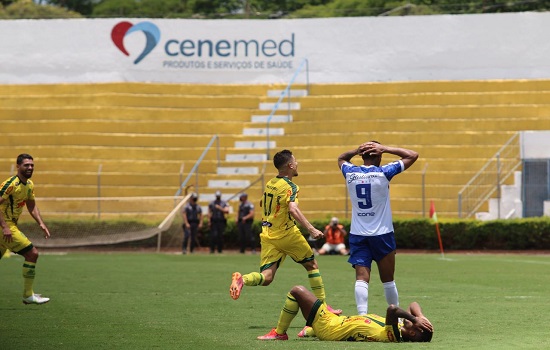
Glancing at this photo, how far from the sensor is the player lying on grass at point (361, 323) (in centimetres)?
1191

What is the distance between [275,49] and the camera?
1951 inches

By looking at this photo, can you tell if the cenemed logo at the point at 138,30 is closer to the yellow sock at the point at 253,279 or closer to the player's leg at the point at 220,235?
the player's leg at the point at 220,235

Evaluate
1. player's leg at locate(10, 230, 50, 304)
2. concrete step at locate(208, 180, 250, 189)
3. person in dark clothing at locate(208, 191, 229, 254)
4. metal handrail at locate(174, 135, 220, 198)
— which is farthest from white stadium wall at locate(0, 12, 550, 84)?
player's leg at locate(10, 230, 50, 304)

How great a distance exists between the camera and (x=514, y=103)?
146ft

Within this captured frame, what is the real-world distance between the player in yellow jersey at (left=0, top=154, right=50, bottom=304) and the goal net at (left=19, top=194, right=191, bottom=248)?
805 inches

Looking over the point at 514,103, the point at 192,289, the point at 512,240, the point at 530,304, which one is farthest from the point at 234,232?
the point at 530,304

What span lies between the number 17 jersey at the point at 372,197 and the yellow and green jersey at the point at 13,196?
6428mm

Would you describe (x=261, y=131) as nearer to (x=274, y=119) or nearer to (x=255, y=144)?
(x=274, y=119)

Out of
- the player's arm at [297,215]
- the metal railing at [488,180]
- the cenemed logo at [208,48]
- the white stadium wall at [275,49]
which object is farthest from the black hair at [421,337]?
the cenemed logo at [208,48]


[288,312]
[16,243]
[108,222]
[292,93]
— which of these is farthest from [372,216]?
[292,93]

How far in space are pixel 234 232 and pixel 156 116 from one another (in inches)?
371

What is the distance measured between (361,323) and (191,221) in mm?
25160

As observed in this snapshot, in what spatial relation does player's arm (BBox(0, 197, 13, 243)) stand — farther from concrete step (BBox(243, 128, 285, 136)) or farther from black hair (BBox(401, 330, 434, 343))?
concrete step (BBox(243, 128, 285, 136))

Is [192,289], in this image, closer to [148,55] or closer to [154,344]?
[154,344]
